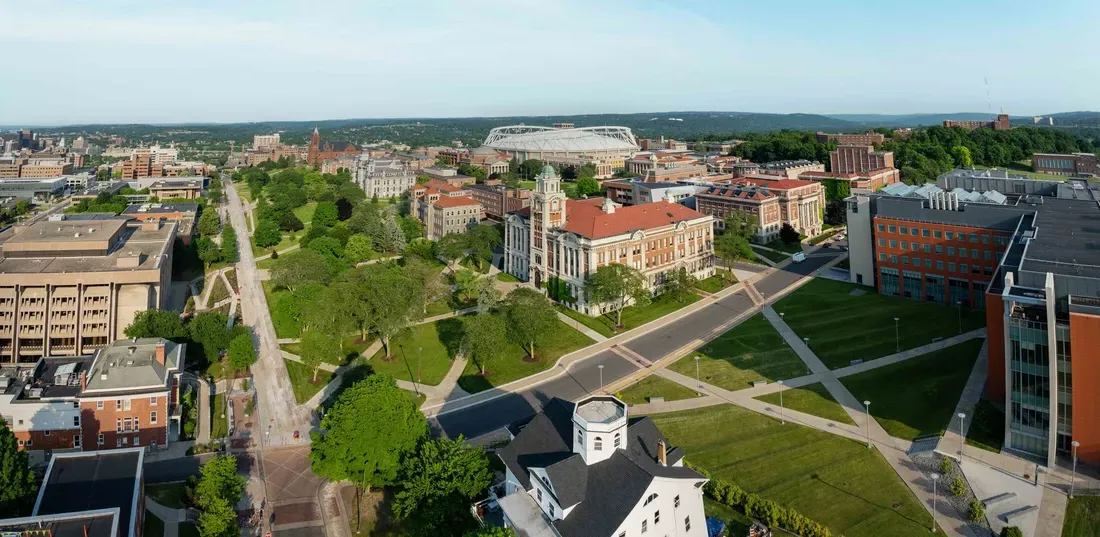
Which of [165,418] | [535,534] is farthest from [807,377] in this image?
[165,418]

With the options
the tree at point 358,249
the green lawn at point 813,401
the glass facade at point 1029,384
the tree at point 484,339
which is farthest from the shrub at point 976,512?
the tree at point 358,249

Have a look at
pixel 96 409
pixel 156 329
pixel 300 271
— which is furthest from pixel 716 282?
pixel 96 409

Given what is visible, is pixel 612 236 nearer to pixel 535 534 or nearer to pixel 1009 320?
pixel 1009 320

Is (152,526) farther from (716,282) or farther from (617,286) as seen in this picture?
(716,282)

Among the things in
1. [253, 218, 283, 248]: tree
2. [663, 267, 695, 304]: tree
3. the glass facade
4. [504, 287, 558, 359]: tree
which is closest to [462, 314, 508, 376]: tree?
[504, 287, 558, 359]: tree

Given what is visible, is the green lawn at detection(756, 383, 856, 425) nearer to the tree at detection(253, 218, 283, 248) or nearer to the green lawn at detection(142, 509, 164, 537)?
the green lawn at detection(142, 509, 164, 537)

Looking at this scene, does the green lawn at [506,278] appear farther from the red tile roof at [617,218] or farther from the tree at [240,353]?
the tree at [240,353]
